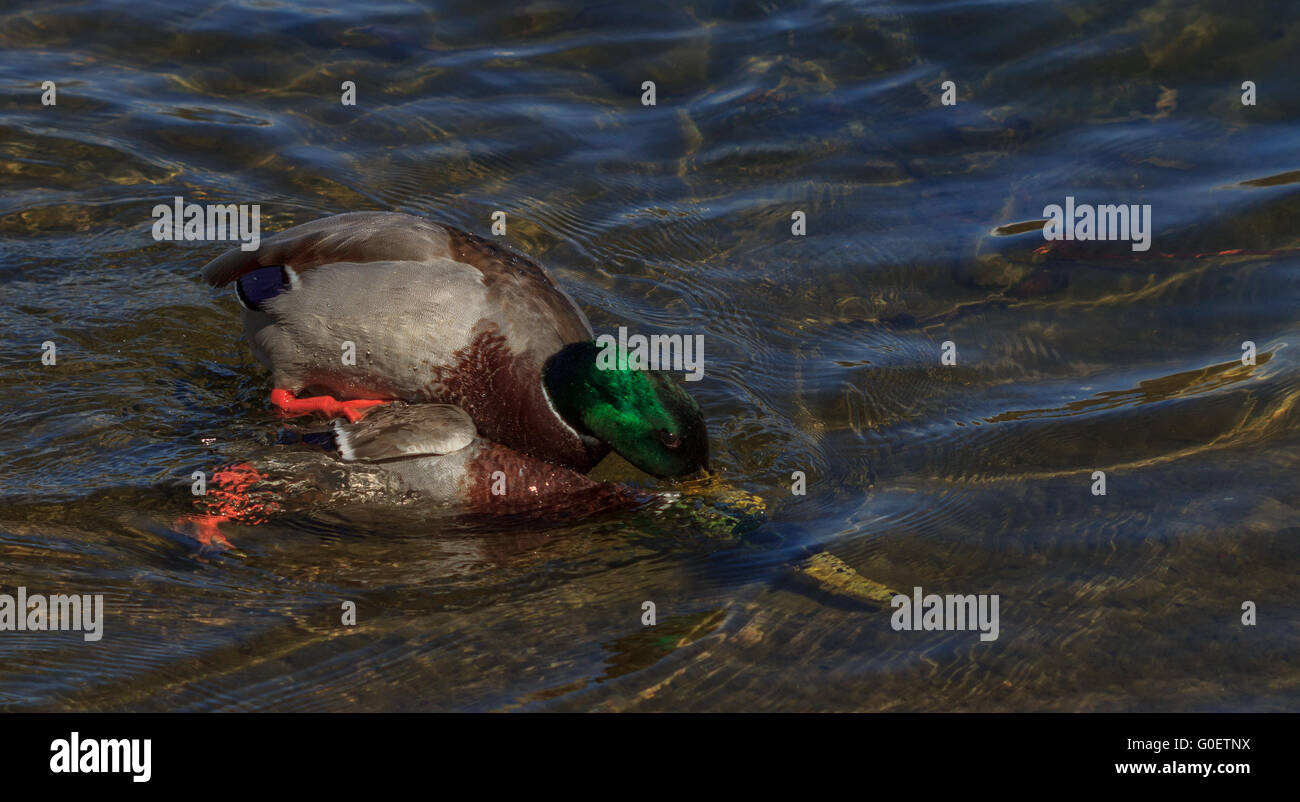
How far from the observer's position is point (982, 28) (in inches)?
349

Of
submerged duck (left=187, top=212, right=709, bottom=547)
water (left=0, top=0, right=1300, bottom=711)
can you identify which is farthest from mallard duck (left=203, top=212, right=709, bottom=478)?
water (left=0, top=0, right=1300, bottom=711)

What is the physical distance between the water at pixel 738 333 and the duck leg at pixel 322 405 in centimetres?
14

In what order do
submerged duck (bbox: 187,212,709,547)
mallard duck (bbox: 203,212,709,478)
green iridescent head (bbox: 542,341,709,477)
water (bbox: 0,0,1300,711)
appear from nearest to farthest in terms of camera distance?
water (bbox: 0,0,1300,711), green iridescent head (bbox: 542,341,709,477), submerged duck (bbox: 187,212,709,547), mallard duck (bbox: 203,212,709,478)

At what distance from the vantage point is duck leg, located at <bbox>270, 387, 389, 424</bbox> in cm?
547

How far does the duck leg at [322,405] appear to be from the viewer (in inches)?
215

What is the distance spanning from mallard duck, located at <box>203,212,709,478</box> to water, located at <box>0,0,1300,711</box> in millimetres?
324

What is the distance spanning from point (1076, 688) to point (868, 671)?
1.97 ft

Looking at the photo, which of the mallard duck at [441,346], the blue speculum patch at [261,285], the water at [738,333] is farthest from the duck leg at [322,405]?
the blue speculum patch at [261,285]

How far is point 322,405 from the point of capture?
5.55 meters

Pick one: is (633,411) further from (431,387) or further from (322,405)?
(322,405)

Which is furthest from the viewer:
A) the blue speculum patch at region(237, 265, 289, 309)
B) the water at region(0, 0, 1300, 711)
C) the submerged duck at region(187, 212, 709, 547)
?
the blue speculum patch at region(237, 265, 289, 309)

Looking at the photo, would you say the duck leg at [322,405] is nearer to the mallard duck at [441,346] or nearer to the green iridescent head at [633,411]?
the mallard duck at [441,346]

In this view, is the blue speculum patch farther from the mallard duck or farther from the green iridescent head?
the green iridescent head

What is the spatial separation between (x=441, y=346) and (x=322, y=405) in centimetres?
63
